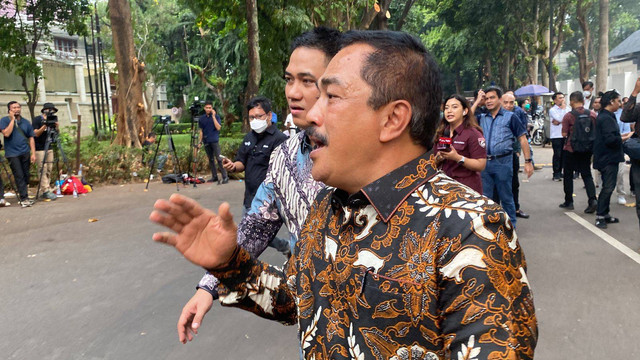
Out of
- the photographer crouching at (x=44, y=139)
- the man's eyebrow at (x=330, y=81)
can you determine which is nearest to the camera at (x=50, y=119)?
the photographer crouching at (x=44, y=139)

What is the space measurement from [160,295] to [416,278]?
14.4 feet

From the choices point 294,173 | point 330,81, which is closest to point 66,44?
point 294,173

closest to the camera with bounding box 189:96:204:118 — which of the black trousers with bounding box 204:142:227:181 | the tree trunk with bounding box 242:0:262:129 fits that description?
the black trousers with bounding box 204:142:227:181

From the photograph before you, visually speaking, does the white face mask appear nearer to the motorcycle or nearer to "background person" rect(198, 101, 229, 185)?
"background person" rect(198, 101, 229, 185)

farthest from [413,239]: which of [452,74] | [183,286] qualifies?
[452,74]

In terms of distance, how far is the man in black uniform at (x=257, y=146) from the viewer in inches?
205

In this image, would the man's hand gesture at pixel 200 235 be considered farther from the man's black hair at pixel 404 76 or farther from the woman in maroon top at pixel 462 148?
the woman in maroon top at pixel 462 148

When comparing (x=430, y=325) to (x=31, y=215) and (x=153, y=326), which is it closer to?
(x=153, y=326)

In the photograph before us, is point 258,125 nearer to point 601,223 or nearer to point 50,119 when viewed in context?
point 601,223

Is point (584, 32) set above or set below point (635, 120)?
above

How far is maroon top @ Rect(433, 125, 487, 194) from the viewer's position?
545 centimetres

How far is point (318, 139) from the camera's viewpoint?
136cm

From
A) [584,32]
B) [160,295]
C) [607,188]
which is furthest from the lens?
[584,32]

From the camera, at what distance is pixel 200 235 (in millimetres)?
1427
